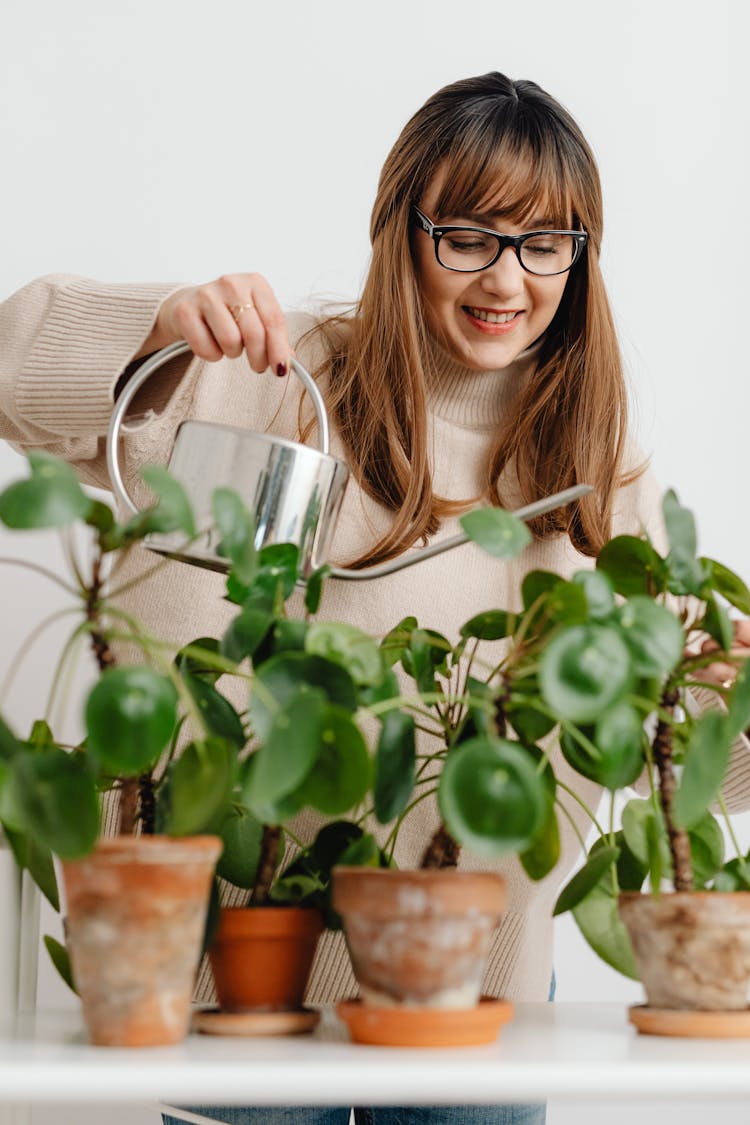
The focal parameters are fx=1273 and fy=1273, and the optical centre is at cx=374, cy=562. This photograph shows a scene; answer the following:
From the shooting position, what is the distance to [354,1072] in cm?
52

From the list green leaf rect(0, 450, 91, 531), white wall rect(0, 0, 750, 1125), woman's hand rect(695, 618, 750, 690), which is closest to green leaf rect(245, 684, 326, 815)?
green leaf rect(0, 450, 91, 531)

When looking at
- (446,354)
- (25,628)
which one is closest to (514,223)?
(446,354)

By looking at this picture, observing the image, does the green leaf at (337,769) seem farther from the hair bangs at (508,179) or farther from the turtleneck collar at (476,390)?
the turtleneck collar at (476,390)

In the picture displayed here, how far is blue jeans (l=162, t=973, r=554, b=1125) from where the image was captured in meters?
1.05

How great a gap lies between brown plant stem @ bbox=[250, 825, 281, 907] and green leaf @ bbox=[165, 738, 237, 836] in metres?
0.09

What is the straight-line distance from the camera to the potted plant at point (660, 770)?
56cm

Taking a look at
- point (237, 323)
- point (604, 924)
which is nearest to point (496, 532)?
point (604, 924)

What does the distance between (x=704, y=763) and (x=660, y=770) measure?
6 centimetres

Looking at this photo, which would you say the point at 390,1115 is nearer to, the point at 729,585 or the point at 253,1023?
the point at 253,1023

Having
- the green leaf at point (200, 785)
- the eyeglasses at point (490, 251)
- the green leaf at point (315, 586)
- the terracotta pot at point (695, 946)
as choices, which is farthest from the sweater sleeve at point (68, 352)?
the terracotta pot at point (695, 946)

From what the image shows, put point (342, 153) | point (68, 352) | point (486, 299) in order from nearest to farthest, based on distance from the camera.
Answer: point (68, 352) → point (486, 299) → point (342, 153)

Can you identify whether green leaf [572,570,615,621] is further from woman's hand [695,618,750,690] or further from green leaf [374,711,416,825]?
woman's hand [695,618,750,690]

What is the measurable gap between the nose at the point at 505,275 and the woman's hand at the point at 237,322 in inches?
12.2

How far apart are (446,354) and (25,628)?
760 mm
